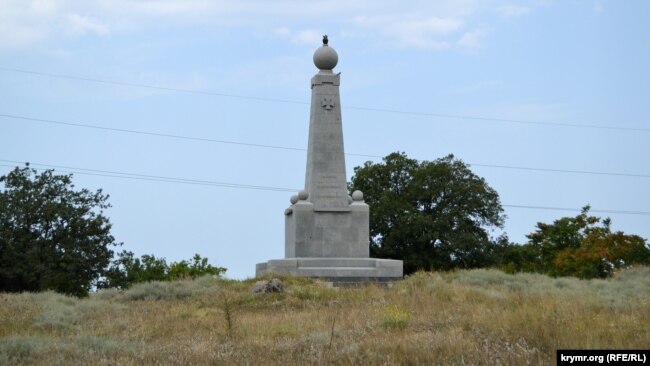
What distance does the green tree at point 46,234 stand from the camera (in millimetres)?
45984

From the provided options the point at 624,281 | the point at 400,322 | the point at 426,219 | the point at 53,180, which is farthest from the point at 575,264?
the point at 400,322

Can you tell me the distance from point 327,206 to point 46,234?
25.0m

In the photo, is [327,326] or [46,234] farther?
[46,234]

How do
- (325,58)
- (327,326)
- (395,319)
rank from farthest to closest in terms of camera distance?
(325,58) < (327,326) < (395,319)

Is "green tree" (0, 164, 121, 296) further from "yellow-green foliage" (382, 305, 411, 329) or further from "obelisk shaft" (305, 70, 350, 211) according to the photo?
"yellow-green foliage" (382, 305, 411, 329)

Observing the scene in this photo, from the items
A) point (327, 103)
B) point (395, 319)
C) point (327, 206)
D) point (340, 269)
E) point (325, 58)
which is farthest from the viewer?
point (325, 58)

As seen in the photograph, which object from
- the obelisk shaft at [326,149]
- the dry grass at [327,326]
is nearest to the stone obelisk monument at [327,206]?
the obelisk shaft at [326,149]

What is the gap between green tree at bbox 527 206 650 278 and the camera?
43.2 meters

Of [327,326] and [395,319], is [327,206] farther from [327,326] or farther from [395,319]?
[395,319]

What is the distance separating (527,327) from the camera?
13.3 meters

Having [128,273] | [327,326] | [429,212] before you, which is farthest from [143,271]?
[327,326]

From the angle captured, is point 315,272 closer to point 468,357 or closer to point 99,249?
point 468,357

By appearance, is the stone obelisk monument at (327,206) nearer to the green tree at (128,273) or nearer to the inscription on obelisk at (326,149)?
the inscription on obelisk at (326,149)

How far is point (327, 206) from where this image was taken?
2897 centimetres
